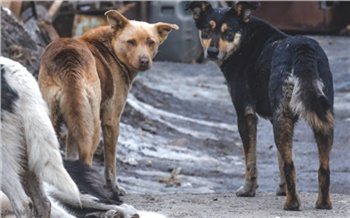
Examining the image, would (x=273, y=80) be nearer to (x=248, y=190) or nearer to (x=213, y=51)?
(x=213, y=51)

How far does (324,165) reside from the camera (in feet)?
25.9

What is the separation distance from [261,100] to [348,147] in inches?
191

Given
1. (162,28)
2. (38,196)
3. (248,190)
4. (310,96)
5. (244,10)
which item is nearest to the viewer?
(38,196)

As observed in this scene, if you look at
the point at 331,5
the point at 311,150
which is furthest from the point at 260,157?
the point at 331,5

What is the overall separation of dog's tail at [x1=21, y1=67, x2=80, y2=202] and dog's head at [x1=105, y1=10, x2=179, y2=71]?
3.13 meters

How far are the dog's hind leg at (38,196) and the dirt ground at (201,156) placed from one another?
1735mm

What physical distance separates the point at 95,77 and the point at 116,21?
1.24 meters

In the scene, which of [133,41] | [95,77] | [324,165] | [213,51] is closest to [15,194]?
[95,77]

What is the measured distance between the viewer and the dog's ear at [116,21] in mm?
9125

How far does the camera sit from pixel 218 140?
14.4 metres

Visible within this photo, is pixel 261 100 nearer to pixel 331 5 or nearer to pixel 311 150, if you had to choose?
pixel 311 150

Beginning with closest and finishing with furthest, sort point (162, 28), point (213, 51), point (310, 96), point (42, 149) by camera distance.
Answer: point (42, 149), point (310, 96), point (213, 51), point (162, 28)

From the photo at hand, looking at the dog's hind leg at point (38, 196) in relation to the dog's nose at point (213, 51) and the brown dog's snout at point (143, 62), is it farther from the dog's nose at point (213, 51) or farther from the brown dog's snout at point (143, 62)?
the dog's nose at point (213, 51)

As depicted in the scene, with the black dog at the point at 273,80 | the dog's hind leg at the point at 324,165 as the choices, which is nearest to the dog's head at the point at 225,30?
the black dog at the point at 273,80
